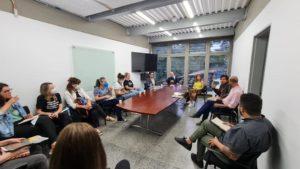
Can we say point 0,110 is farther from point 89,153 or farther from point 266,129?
point 266,129

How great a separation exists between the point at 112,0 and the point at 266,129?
3325mm

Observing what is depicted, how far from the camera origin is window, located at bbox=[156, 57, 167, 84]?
7.67m

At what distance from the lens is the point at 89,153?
63 centimetres

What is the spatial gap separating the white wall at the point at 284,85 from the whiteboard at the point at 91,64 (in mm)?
4062

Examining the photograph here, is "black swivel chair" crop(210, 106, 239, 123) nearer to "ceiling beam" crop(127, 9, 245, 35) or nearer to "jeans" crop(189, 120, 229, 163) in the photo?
"jeans" crop(189, 120, 229, 163)

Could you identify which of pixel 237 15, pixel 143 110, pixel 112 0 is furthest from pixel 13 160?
pixel 237 15

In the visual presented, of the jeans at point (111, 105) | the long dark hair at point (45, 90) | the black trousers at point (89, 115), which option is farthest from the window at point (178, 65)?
the long dark hair at point (45, 90)

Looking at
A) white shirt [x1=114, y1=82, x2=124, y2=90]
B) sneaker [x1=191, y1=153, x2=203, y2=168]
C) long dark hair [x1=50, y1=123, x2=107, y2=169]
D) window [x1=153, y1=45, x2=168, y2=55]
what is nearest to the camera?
long dark hair [x1=50, y1=123, x2=107, y2=169]

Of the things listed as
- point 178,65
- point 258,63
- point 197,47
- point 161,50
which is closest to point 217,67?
point 197,47

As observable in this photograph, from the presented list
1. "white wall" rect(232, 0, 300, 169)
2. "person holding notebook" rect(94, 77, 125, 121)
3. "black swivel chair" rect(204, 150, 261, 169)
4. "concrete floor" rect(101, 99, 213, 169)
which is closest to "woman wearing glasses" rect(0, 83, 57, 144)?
"concrete floor" rect(101, 99, 213, 169)

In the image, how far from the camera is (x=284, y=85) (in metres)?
1.27

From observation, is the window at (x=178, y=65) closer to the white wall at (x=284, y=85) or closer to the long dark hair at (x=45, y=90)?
the white wall at (x=284, y=85)

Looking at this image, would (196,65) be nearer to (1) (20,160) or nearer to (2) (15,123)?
(2) (15,123)

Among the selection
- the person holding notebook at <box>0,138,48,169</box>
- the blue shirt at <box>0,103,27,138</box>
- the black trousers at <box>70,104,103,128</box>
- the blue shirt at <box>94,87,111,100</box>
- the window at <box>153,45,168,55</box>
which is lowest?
the black trousers at <box>70,104,103,128</box>
